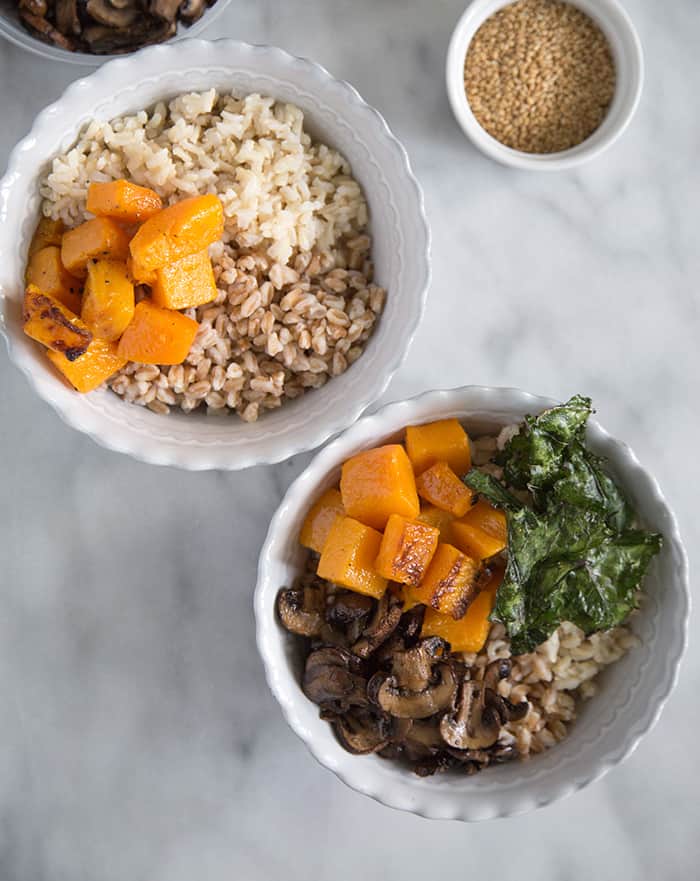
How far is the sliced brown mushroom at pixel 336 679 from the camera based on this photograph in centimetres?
172

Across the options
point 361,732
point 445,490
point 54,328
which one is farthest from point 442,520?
point 54,328

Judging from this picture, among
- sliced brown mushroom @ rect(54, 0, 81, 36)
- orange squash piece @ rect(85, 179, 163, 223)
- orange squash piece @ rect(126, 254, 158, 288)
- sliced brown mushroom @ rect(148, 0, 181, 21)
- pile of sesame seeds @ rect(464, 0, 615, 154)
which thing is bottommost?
orange squash piece @ rect(126, 254, 158, 288)

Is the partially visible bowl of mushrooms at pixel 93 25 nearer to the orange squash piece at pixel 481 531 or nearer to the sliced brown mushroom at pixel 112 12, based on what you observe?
the sliced brown mushroom at pixel 112 12

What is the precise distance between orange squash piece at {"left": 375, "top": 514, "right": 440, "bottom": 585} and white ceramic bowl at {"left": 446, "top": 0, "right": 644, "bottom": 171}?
0.85 metres

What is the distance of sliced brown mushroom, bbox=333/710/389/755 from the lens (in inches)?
68.6

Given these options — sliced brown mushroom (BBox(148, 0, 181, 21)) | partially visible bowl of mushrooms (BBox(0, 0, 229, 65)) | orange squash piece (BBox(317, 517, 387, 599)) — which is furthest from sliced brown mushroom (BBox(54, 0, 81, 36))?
orange squash piece (BBox(317, 517, 387, 599))

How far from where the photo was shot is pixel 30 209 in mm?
1795

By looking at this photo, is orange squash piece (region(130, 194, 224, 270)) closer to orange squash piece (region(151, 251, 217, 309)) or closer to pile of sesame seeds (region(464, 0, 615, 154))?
orange squash piece (region(151, 251, 217, 309))

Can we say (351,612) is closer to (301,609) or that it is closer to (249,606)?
(301,609)

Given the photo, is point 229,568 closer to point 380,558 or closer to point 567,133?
point 380,558

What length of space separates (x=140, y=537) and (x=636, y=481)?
3.47 feet

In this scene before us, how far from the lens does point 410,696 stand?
1.68 m

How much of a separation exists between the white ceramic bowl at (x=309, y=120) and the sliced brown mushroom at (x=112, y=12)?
18 cm

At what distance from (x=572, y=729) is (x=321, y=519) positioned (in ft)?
2.10
